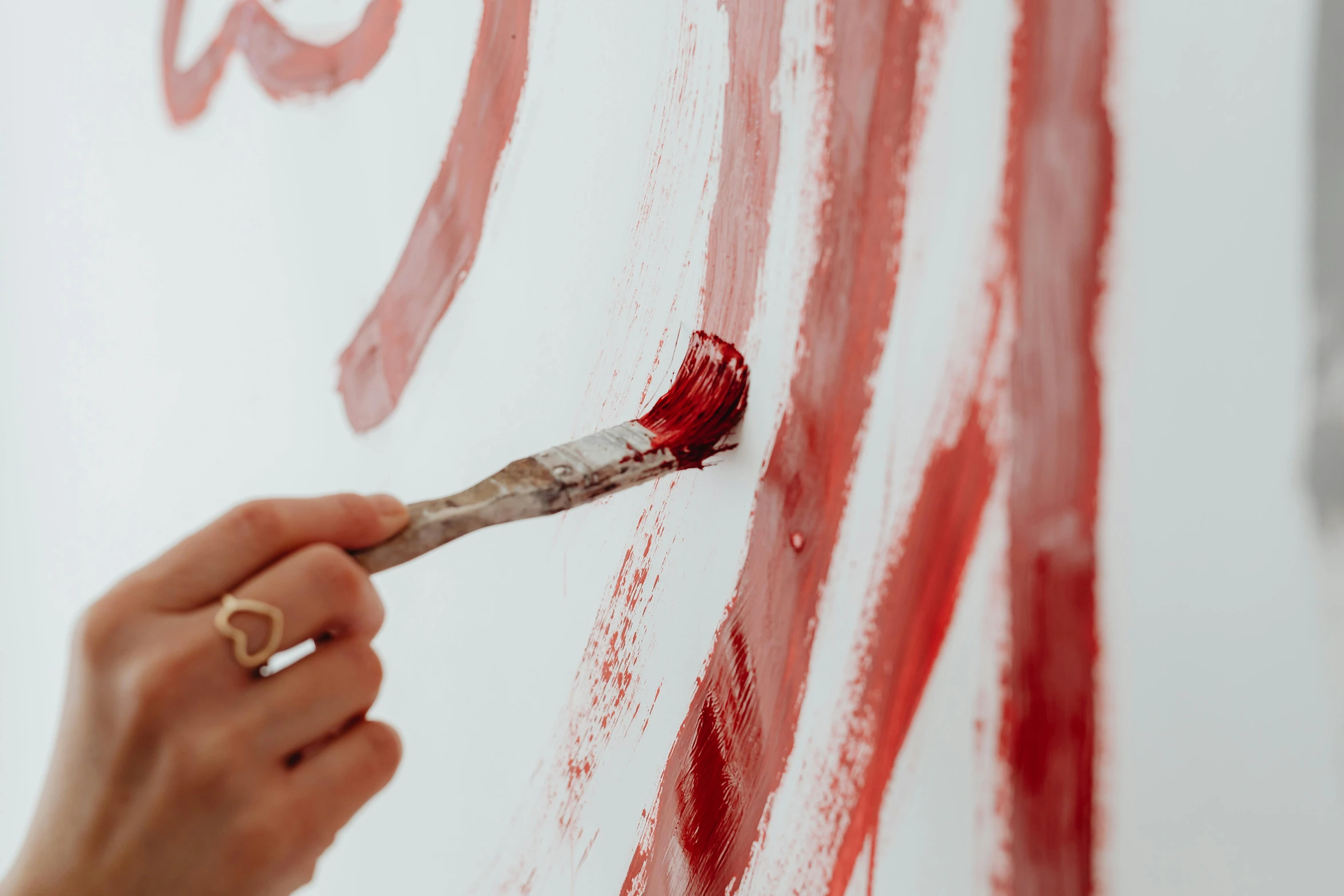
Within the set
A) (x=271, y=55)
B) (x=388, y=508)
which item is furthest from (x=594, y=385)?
(x=271, y=55)

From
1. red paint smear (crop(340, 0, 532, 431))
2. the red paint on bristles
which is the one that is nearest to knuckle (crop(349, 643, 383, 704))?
the red paint on bristles

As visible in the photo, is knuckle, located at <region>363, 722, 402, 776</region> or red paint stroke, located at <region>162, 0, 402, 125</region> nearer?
knuckle, located at <region>363, 722, 402, 776</region>

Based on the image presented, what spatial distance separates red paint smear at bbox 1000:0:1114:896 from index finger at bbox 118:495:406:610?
0.88 ft

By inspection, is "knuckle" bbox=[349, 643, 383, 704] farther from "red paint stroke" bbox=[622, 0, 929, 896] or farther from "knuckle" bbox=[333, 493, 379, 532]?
"red paint stroke" bbox=[622, 0, 929, 896]

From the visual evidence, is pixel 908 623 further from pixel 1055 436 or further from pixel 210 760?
pixel 210 760

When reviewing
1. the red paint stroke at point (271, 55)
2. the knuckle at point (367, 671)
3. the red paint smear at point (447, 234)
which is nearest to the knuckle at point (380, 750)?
the knuckle at point (367, 671)

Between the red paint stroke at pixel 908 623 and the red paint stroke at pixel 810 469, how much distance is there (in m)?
0.04

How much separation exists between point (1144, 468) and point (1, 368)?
1.40 meters

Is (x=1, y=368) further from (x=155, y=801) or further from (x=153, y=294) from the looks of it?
(x=155, y=801)

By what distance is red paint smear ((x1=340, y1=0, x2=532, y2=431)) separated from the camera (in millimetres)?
659

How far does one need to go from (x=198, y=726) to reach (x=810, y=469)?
0.29m

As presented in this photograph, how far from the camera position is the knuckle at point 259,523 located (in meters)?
0.37

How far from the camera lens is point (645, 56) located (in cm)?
57

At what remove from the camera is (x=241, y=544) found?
367 millimetres
